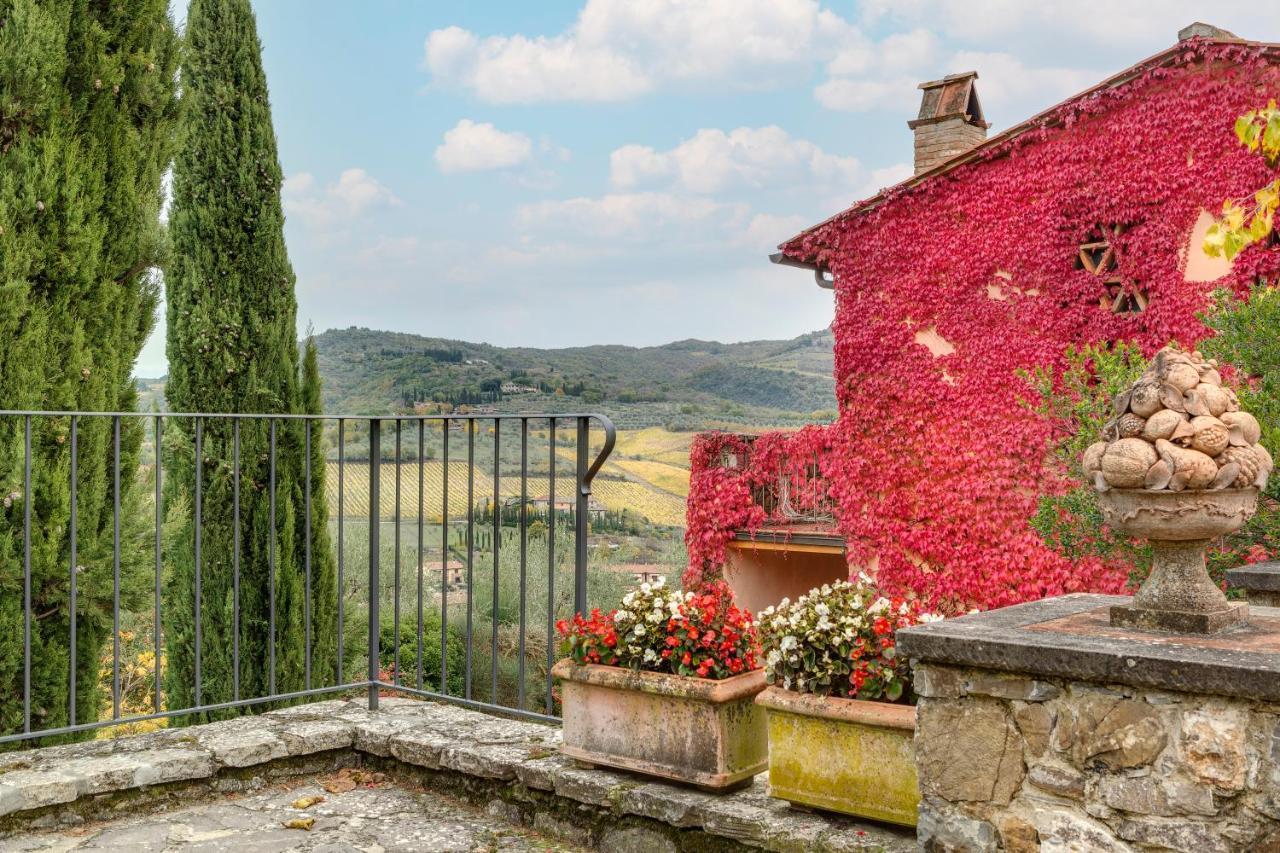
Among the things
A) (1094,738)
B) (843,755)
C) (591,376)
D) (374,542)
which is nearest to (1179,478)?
(1094,738)

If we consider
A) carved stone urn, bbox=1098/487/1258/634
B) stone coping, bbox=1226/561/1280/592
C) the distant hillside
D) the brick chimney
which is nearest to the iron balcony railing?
the distant hillside

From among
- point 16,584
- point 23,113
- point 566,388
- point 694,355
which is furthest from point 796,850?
point 694,355

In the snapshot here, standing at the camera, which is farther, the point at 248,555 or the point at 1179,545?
the point at 248,555

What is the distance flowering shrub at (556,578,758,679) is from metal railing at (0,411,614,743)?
0.19 meters

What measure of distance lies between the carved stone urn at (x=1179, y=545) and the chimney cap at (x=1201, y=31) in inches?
317

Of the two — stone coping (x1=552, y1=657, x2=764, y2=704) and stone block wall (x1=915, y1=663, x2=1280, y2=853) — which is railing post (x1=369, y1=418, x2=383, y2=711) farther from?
stone block wall (x1=915, y1=663, x2=1280, y2=853)

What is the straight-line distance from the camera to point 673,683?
2.65 meters

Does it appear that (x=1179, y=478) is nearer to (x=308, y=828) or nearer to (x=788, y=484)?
(x=308, y=828)

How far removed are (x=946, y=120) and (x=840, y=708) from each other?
1000 cm

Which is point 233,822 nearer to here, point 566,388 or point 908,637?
point 908,637

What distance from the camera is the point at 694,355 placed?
1758cm

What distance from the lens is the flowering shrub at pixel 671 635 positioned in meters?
2.71

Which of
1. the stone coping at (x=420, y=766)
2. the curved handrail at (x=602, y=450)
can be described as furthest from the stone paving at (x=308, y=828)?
the curved handrail at (x=602, y=450)

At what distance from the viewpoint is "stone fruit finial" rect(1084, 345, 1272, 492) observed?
2053mm
